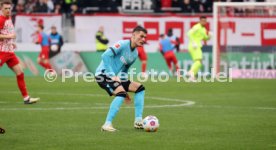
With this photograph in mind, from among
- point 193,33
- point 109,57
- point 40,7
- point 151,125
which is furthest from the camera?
point 40,7

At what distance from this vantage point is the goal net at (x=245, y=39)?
32906mm

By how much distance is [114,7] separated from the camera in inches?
A: 1453

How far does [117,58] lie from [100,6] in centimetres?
2326

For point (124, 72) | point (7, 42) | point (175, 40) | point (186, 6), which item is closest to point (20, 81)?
point (7, 42)

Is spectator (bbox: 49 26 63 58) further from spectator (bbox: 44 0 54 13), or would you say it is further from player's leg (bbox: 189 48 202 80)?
player's leg (bbox: 189 48 202 80)

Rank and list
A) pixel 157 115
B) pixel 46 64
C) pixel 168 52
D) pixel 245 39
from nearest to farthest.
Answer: pixel 157 115, pixel 168 52, pixel 46 64, pixel 245 39

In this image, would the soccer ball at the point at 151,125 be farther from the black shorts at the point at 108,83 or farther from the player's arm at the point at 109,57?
the player's arm at the point at 109,57

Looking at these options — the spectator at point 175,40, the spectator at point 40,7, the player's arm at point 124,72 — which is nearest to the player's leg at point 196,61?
the spectator at point 175,40

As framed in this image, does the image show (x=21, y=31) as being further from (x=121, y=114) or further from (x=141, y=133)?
(x=141, y=133)

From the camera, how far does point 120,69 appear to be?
1413 cm

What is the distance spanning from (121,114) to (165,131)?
11.2 ft

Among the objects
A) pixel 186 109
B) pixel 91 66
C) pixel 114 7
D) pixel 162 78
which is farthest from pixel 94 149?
pixel 114 7

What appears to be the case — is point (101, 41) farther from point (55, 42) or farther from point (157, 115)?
point (157, 115)

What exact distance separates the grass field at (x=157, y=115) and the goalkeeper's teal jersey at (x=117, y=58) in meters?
1.00
